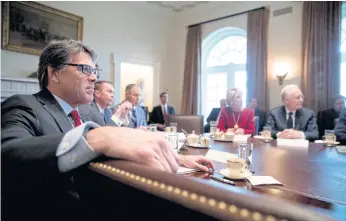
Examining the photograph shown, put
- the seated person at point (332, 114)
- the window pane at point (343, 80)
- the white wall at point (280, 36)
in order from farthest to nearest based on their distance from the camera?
the white wall at point (280, 36) < the window pane at point (343, 80) < the seated person at point (332, 114)

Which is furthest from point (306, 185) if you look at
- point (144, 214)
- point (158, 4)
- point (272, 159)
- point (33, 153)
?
point (158, 4)

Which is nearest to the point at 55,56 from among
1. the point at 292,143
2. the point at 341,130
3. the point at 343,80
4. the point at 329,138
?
the point at 292,143

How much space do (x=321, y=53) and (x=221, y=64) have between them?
248 cm

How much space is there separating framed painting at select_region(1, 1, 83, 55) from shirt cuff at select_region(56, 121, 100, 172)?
5215mm

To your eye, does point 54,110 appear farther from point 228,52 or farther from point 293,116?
point 228,52

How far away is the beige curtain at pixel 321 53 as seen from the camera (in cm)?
469

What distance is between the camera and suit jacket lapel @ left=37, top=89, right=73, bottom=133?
0.98 metres

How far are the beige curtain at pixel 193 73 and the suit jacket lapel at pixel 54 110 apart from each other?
18.8 feet

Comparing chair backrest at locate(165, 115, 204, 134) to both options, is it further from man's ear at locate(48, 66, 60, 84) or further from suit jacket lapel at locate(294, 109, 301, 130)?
man's ear at locate(48, 66, 60, 84)

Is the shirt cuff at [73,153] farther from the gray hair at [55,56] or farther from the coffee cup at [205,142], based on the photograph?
the coffee cup at [205,142]

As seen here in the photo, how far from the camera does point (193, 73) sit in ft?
22.3

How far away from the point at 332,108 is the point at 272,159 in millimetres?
3930

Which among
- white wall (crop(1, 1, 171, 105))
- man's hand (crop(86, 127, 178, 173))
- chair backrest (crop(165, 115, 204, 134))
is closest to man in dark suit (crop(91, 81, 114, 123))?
chair backrest (crop(165, 115, 204, 134))

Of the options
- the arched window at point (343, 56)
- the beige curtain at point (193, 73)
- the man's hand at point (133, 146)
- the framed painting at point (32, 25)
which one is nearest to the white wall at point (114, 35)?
the framed painting at point (32, 25)
